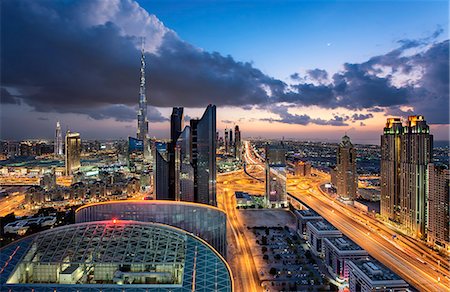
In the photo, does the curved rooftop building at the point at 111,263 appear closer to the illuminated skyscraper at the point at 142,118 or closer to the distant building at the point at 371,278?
the distant building at the point at 371,278

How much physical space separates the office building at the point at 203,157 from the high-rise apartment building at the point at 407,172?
689 inches

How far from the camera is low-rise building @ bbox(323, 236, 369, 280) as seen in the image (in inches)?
717

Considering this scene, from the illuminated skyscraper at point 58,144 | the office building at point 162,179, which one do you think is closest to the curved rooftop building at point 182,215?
the office building at point 162,179

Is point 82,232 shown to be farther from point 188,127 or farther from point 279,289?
point 188,127

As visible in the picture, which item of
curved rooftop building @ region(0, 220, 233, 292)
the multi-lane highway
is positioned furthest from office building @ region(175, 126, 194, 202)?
curved rooftop building @ region(0, 220, 233, 292)

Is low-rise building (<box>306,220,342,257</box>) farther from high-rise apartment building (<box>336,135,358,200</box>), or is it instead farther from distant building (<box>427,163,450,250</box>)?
high-rise apartment building (<box>336,135,358,200</box>)

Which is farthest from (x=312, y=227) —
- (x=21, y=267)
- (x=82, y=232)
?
(x=21, y=267)

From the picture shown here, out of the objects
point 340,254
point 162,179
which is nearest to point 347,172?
point 340,254

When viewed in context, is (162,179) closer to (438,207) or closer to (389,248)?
(389,248)

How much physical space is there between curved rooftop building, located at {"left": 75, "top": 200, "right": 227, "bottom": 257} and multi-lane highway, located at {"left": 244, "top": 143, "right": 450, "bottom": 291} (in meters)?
12.5

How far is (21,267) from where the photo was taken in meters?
9.87

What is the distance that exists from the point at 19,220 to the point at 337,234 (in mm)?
28524

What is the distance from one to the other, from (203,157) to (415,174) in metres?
19.1

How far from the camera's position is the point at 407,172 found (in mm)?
27875
